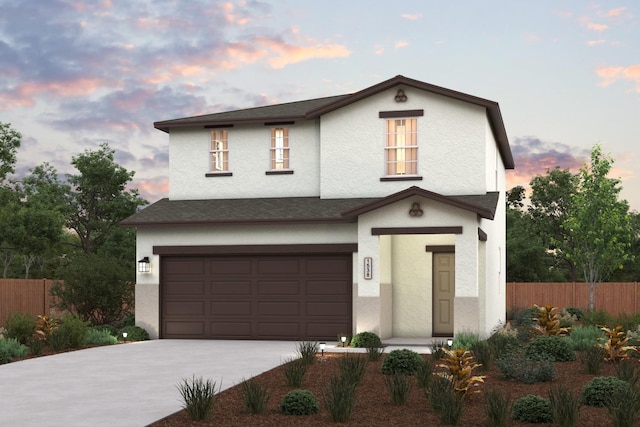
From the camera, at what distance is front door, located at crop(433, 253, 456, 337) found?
24.6 metres

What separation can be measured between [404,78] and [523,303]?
16.6m

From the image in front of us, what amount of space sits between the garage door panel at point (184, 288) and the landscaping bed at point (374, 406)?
9.66 m

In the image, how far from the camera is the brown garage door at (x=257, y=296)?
24.1m

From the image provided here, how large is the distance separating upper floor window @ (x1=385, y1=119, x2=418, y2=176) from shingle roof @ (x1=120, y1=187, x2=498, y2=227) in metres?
1.24

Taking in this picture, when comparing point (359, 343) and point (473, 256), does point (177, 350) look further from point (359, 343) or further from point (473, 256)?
point (473, 256)

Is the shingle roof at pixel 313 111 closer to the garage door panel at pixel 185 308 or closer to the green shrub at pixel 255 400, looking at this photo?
the garage door panel at pixel 185 308

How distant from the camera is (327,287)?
79.3ft

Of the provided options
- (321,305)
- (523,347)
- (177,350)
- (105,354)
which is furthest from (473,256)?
(105,354)

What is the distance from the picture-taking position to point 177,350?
2138cm

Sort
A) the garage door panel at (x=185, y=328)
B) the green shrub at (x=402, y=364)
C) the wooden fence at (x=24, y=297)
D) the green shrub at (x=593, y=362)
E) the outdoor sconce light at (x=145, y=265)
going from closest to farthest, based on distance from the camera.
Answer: the green shrub at (x=402, y=364) < the green shrub at (x=593, y=362) < the garage door panel at (x=185, y=328) < the outdoor sconce light at (x=145, y=265) < the wooden fence at (x=24, y=297)

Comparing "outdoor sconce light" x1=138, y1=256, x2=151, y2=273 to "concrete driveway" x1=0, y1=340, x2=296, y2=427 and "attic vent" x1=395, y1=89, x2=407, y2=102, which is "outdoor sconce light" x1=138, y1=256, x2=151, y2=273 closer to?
"concrete driveway" x1=0, y1=340, x2=296, y2=427

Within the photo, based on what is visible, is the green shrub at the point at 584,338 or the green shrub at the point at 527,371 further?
the green shrub at the point at 584,338

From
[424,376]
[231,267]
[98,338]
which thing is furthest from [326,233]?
[424,376]

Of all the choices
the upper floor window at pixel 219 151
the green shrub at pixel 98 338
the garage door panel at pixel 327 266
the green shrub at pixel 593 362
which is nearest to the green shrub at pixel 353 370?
the green shrub at pixel 593 362
